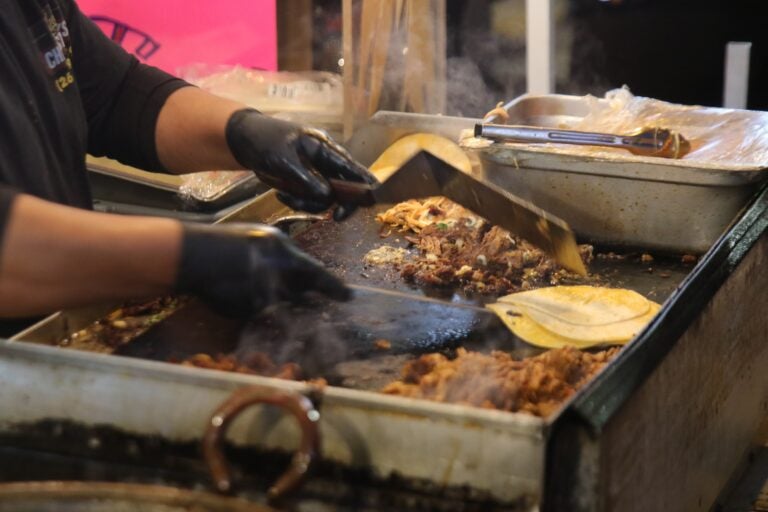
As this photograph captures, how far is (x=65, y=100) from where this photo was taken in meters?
2.49

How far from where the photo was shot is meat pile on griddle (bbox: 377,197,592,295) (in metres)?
2.70

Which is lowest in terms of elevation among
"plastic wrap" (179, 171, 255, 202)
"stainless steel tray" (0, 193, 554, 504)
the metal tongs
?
"stainless steel tray" (0, 193, 554, 504)

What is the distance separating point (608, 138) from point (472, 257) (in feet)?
2.03

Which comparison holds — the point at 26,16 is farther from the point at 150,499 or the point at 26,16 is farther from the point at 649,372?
the point at 649,372

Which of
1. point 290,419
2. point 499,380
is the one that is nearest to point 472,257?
point 499,380

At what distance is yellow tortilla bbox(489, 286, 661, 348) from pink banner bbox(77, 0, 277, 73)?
7.75 ft

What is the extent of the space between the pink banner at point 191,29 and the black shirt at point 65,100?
155 centimetres

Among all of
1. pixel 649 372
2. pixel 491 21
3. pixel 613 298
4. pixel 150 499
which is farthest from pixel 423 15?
pixel 150 499

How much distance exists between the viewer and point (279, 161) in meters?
2.46

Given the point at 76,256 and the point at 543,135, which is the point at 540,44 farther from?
the point at 76,256

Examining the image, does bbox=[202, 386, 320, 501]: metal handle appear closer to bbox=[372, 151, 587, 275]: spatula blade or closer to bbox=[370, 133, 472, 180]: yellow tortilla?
bbox=[372, 151, 587, 275]: spatula blade

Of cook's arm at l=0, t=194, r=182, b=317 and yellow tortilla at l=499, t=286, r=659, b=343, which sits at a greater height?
cook's arm at l=0, t=194, r=182, b=317

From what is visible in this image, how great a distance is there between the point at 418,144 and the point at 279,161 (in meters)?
1.09

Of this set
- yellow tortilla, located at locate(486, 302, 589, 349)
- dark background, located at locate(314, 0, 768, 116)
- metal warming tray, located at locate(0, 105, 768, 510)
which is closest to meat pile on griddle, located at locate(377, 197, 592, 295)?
yellow tortilla, located at locate(486, 302, 589, 349)
